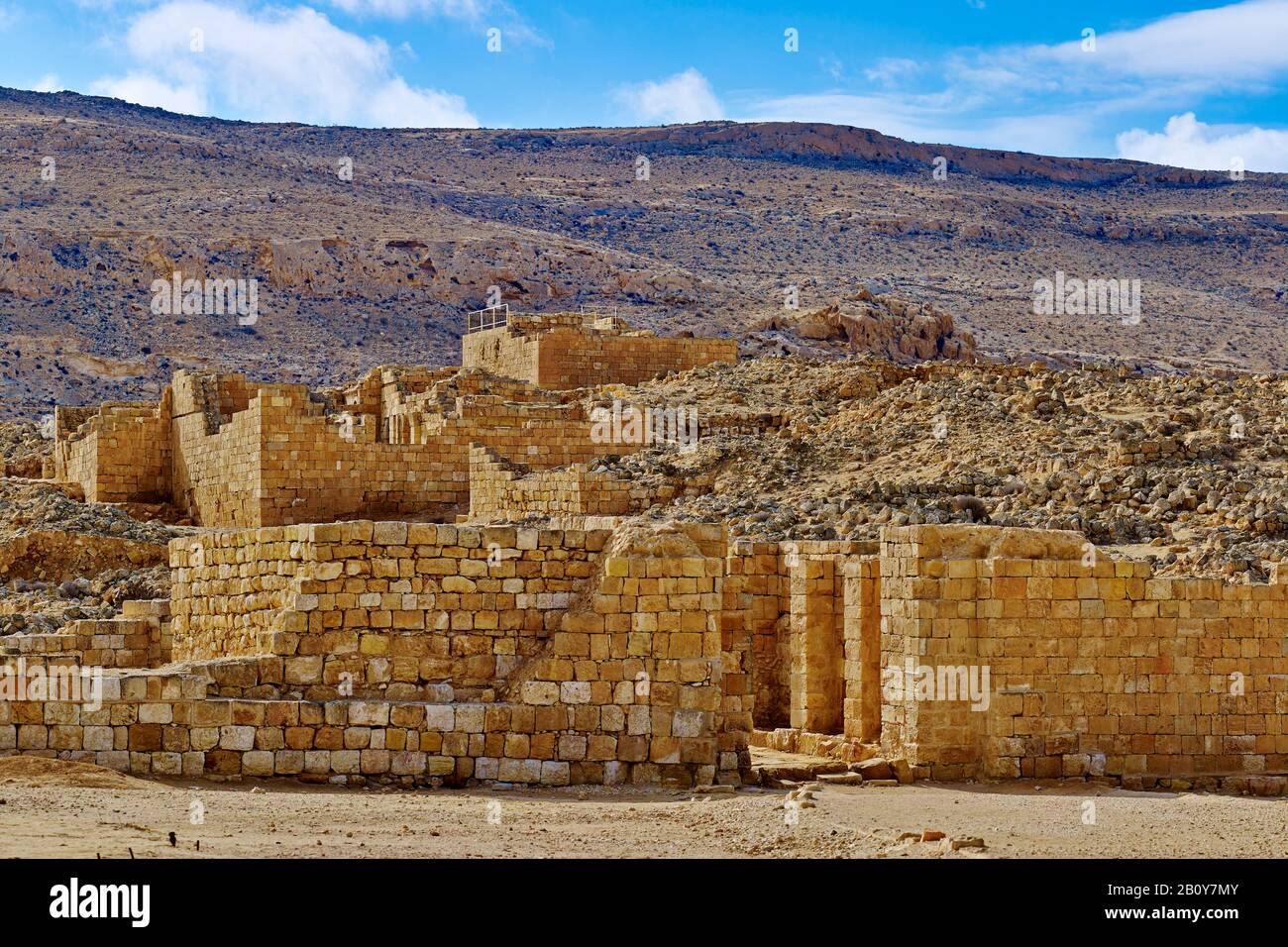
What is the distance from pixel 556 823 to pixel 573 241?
64.9 m

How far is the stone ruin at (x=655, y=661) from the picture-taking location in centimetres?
1309

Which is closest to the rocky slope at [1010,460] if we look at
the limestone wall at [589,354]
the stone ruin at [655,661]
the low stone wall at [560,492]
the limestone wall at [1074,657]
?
the low stone wall at [560,492]

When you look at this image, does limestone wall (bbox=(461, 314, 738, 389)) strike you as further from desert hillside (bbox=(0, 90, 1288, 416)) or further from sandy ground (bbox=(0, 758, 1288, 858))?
sandy ground (bbox=(0, 758, 1288, 858))

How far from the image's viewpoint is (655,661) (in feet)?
44.2

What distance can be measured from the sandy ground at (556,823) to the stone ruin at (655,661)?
35 cm

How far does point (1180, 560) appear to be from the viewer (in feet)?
61.8

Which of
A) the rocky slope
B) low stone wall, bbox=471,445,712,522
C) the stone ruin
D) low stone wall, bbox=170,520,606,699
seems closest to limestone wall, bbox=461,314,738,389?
the rocky slope

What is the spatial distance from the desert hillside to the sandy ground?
32.2 m

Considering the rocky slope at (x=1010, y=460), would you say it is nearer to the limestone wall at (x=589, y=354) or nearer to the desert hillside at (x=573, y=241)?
the limestone wall at (x=589, y=354)

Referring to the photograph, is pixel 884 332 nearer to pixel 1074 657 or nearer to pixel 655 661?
pixel 1074 657

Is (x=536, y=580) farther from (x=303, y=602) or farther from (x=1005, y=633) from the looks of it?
(x=1005, y=633)

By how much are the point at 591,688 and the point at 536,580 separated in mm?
755
